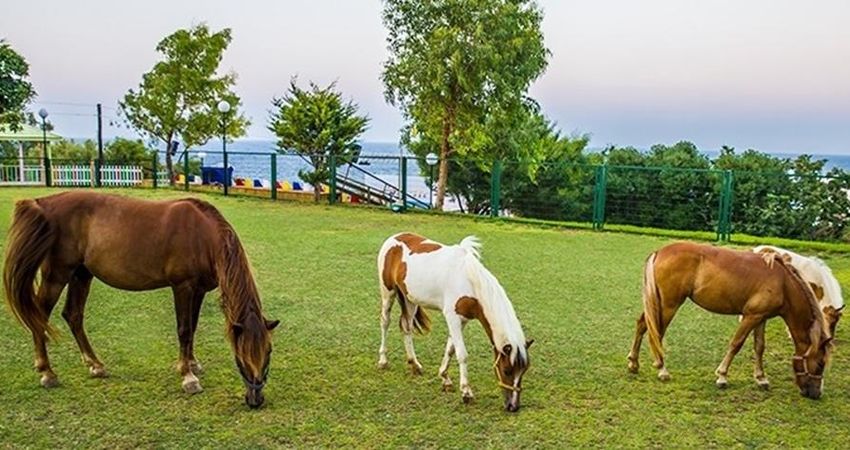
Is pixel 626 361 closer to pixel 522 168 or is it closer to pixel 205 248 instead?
pixel 205 248

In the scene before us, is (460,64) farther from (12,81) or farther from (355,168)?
(12,81)

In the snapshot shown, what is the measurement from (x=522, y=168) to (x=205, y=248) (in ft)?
50.1

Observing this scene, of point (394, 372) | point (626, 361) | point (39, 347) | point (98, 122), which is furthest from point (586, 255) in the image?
point (98, 122)

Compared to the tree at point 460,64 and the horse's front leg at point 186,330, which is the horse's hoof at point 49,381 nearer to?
the horse's front leg at point 186,330

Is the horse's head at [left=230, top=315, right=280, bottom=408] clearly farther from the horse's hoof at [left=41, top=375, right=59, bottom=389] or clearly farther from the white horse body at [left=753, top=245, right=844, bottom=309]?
the white horse body at [left=753, top=245, right=844, bottom=309]

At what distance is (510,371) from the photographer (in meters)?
3.42

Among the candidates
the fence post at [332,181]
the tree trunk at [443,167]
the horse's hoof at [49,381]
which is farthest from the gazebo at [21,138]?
the horse's hoof at [49,381]

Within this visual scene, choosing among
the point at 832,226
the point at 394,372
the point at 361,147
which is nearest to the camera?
the point at 394,372

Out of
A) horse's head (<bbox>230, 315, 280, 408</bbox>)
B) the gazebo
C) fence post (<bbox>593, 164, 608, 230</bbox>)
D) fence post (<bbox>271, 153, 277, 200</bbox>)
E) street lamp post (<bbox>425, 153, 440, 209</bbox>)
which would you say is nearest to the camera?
horse's head (<bbox>230, 315, 280, 408</bbox>)

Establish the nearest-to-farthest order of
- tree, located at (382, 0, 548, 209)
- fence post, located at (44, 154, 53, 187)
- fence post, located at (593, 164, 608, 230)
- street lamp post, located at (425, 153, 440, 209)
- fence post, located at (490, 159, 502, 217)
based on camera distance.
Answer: fence post, located at (593, 164, 608, 230), fence post, located at (490, 159, 502, 217), tree, located at (382, 0, 548, 209), street lamp post, located at (425, 153, 440, 209), fence post, located at (44, 154, 53, 187)

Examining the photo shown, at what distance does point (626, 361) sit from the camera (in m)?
4.49

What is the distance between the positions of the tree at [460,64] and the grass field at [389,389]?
8.69m

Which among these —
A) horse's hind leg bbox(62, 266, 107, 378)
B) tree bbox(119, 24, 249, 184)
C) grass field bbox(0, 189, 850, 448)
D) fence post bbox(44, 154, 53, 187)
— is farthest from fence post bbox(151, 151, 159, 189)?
horse's hind leg bbox(62, 266, 107, 378)

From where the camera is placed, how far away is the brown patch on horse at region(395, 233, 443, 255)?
3984 millimetres
